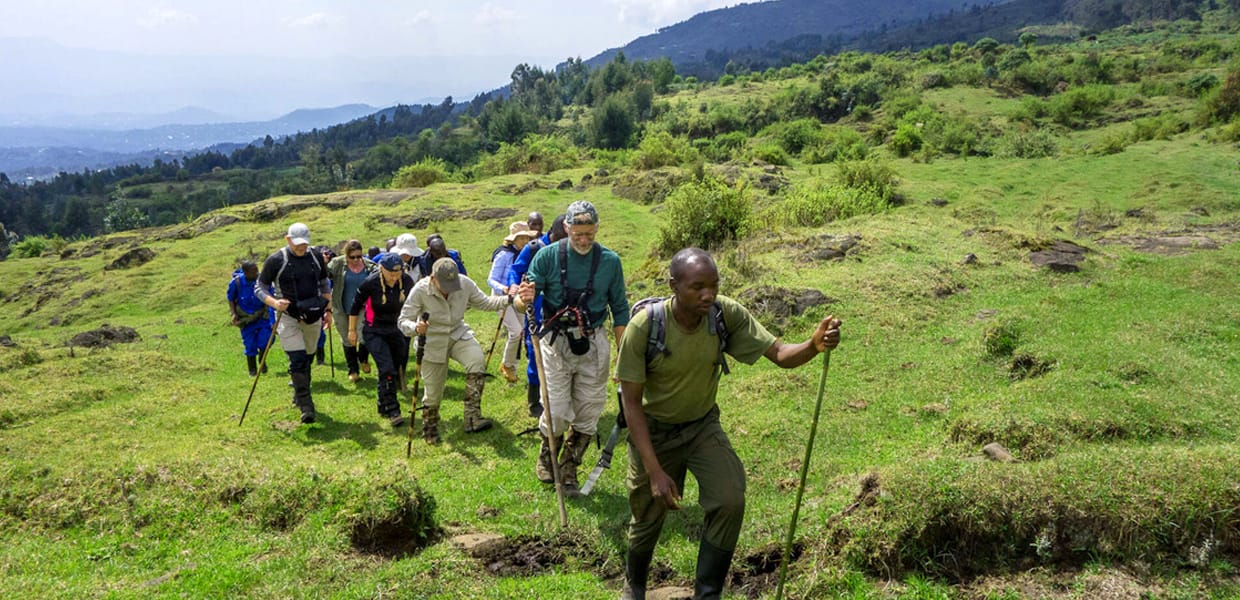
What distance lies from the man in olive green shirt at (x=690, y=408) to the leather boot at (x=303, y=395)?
7.67 meters

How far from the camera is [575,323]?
7309 mm

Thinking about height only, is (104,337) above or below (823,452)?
above

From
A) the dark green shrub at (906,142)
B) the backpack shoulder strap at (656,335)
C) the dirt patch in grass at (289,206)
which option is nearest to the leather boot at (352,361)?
the backpack shoulder strap at (656,335)

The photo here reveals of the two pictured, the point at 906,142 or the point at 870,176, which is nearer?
the point at 870,176

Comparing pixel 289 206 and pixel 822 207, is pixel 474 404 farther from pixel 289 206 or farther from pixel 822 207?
pixel 289 206

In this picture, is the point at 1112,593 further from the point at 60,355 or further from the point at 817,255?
the point at 60,355

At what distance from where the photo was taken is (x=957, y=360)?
34.5 ft

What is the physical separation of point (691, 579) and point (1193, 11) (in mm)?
195614

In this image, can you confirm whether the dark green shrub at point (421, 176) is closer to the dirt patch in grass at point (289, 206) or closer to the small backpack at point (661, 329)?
the dirt patch in grass at point (289, 206)

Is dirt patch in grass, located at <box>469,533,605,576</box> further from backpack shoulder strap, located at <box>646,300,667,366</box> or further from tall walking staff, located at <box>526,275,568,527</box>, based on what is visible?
backpack shoulder strap, located at <box>646,300,667,366</box>

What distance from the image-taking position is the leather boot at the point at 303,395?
10.8 meters

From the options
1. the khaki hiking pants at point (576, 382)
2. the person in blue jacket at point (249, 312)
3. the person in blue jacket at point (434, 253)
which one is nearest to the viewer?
the khaki hiking pants at point (576, 382)

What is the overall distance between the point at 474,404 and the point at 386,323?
2022 mm

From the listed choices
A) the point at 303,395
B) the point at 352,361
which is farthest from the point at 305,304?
the point at 352,361
